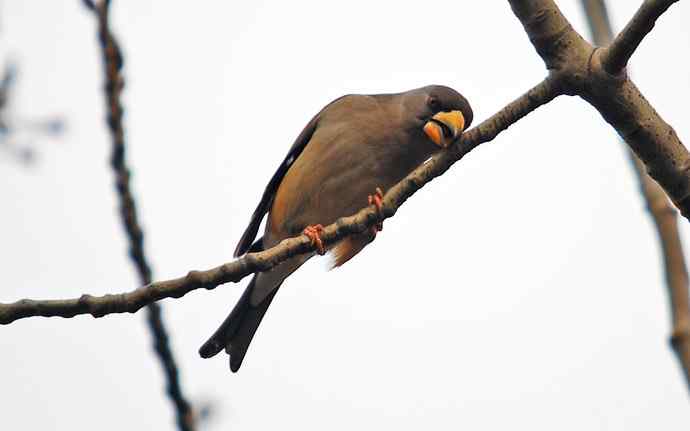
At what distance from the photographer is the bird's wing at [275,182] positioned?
557 cm

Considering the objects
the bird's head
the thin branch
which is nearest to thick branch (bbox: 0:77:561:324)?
the thin branch

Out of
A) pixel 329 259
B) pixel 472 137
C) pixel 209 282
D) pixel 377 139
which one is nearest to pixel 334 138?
pixel 377 139

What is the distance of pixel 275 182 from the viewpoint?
568cm

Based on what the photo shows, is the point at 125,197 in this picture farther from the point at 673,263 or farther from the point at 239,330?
the point at 239,330

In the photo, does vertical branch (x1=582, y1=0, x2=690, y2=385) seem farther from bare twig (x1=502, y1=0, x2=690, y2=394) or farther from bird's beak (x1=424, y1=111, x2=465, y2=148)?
bird's beak (x1=424, y1=111, x2=465, y2=148)

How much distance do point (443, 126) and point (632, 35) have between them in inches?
73.2

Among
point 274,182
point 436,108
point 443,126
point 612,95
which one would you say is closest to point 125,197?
point 612,95

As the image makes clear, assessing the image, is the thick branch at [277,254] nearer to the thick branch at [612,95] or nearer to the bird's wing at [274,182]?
the thick branch at [612,95]

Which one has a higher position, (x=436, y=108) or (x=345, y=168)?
(x=436, y=108)

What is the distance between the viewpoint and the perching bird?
5156mm

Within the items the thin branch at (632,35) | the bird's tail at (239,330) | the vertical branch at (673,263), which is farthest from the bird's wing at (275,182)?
the thin branch at (632,35)

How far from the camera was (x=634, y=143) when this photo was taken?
118 inches

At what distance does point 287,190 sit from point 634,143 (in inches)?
106

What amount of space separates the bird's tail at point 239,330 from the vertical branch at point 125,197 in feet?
8.43
